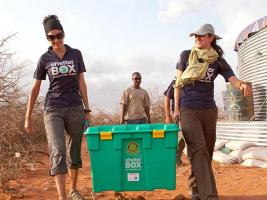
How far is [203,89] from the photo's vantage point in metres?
4.64

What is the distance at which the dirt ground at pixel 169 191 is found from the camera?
554cm

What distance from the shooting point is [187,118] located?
464cm

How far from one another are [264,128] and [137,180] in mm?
5120

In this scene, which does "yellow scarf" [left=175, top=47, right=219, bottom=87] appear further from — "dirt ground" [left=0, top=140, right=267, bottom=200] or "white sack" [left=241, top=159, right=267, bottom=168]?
"white sack" [left=241, top=159, right=267, bottom=168]

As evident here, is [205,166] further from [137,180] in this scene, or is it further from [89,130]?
[89,130]

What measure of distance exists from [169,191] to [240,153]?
352 cm

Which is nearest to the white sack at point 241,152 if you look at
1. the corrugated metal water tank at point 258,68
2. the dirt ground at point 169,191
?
the dirt ground at point 169,191

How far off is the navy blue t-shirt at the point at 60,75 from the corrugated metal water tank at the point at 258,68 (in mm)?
7936

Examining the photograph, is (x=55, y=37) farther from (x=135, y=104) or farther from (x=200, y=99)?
(x=135, y=104)

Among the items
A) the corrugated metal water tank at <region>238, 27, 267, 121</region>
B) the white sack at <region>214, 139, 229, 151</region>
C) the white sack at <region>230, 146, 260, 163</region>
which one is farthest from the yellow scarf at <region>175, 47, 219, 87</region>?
the corrugated metal water tank at <region>238, 27, 267, 121</region>

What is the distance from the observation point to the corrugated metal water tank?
39.3ft

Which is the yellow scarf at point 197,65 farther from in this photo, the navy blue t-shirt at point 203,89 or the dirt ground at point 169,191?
the dirt ground at point 169,191

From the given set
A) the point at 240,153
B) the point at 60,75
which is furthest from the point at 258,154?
the point at 60,75

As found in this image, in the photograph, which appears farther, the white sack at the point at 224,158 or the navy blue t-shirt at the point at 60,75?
the white sack at the point at 224,158
